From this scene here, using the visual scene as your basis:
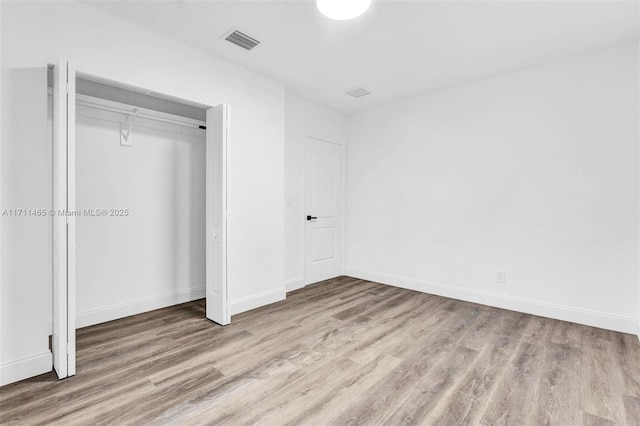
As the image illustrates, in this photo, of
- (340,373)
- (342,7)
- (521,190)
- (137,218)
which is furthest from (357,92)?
(340,373)

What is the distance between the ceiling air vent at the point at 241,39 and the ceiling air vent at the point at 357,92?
1600 mm

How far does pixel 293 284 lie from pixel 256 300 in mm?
867

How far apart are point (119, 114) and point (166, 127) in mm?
490

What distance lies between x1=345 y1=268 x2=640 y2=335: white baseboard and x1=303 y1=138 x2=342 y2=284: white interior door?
77 cm

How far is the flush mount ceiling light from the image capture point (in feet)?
7.21

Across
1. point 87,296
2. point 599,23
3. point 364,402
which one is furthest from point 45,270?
point 599,23

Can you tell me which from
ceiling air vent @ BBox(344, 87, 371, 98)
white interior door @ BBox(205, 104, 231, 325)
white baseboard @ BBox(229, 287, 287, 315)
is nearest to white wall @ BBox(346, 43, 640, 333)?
ceiling air vent @ BBox(344, 87, 371, 98)

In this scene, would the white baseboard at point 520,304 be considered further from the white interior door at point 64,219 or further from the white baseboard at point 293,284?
the white interior door at point 64,219

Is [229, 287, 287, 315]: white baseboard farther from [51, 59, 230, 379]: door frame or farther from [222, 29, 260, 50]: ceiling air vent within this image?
[222, 29, 260, 50]: ceiling air vent

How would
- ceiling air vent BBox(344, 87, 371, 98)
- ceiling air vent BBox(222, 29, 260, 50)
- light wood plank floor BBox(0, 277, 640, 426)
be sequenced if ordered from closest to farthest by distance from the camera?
light wood plank floor BBox(0, 277, 640, 426) → ceiling air vent BBox(222, 29, 260, 50) → ceiling air vent BBox(344, 87, 371, 98)

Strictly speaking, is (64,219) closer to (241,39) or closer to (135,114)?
(135,114)

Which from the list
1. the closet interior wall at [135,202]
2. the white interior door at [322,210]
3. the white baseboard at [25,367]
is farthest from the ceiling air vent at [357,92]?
the white baseboard at [25,367]

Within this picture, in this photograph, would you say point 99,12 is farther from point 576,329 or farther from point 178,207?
point 576,329

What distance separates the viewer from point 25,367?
2119mm
